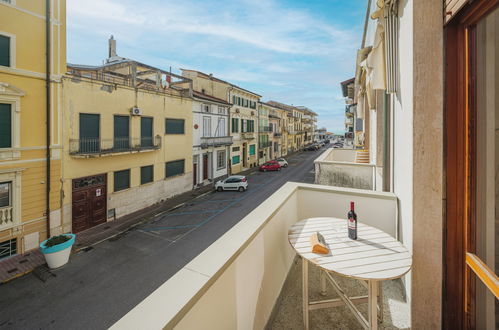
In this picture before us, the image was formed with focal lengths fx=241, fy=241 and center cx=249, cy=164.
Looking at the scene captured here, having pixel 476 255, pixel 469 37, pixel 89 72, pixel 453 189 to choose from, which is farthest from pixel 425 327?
pixel 89 72

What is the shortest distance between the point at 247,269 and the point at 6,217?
460 inches

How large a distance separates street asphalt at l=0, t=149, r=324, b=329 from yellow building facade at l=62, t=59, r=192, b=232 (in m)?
2.36

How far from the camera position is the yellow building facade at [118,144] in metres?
11.6

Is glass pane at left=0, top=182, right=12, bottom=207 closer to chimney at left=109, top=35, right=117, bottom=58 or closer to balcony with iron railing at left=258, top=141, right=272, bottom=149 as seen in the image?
chimney at left=109, top=35, right=117, bottom=58

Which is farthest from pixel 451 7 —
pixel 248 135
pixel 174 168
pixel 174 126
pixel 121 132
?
pixel 248 135

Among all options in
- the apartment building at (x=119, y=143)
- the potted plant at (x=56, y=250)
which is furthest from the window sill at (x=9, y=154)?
the potted plant at (x=56, y=250)

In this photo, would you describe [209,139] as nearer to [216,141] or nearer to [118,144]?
[216,141]

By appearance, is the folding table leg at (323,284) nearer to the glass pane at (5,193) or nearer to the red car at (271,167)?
the glass pane at (5,193)

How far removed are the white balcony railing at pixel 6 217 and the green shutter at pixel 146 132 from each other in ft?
23.8

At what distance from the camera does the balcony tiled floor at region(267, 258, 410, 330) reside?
108 inches

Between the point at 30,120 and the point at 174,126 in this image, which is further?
the point at 174,126

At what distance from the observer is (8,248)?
30.8 ft

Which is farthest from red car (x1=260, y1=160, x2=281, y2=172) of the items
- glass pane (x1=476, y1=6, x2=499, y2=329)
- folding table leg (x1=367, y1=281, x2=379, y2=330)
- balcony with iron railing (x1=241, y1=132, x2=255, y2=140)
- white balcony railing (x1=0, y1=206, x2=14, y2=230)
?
glass pane (x1=476, y1=6, x2=499, y2=329)

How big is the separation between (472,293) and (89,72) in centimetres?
1746
